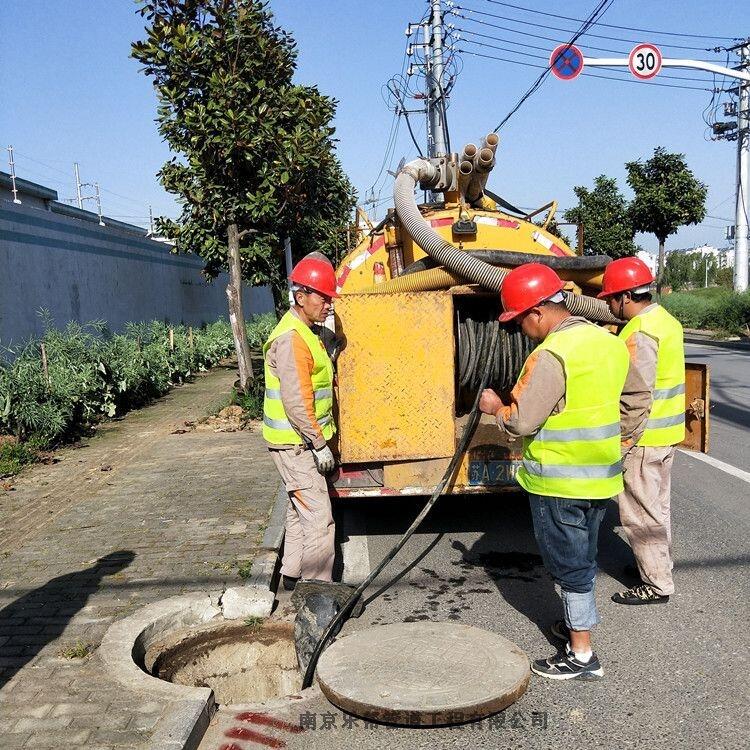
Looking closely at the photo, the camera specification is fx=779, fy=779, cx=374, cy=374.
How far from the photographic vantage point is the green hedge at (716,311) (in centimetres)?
2416

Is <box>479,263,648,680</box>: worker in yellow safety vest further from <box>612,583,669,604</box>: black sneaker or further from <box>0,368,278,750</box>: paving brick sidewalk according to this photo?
<box>0,368,278,750</box>: paving brick sidewalk

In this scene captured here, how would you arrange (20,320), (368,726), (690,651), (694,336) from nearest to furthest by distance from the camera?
(368,726), (690,651), (20,320), (694,336)

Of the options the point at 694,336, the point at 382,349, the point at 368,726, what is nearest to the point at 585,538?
the point at 368,726

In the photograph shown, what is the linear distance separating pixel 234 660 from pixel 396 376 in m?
1.88

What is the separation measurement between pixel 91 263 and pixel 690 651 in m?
13.4

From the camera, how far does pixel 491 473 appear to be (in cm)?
505

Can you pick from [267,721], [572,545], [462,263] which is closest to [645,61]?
[462,263]

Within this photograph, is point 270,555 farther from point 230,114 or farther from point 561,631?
point 230,114

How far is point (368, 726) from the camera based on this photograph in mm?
3295

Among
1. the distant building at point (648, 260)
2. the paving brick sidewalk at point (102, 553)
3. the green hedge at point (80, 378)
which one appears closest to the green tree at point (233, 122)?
the green hedge at point (80, 378)

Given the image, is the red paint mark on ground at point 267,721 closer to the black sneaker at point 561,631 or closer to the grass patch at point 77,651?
the grass patch at point 77,651

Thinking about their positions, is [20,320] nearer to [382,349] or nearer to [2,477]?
[2,477]

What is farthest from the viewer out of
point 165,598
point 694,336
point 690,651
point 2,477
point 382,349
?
point 694,336

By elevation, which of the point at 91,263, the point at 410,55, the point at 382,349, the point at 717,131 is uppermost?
the point at 410,55
